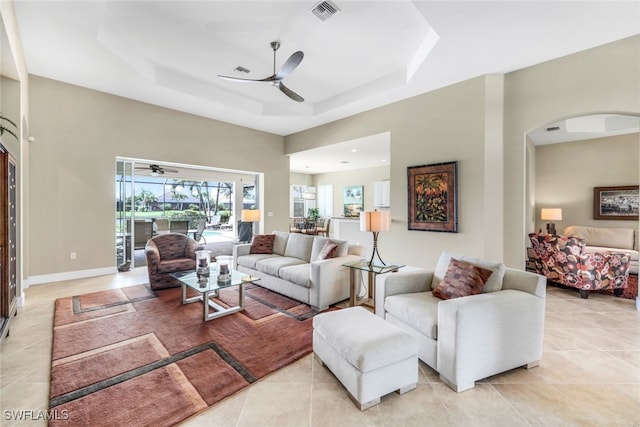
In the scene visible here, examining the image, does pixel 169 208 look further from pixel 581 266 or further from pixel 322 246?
pixel 581 266

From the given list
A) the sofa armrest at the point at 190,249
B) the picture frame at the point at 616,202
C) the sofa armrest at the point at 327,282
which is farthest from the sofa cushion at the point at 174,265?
the picture frame at the point at 616,202

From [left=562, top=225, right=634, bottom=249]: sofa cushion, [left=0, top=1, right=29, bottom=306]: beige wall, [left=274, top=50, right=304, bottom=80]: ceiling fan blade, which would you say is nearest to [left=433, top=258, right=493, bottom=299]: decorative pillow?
[left=274, top=50, right=304, bottom=80]: ceiling fan blade

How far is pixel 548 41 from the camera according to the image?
327 centimetres

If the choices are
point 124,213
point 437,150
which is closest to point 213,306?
point 124,213

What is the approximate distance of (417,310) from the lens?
2256mm

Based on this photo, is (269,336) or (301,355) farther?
(269,336)

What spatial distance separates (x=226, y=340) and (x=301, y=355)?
78 cm

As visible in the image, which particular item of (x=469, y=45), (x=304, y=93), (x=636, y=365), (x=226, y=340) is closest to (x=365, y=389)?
(x=226, y=340)

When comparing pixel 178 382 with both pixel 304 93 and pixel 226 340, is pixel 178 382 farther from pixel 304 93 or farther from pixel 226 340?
pixel 304 93

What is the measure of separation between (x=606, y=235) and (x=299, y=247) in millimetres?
6643

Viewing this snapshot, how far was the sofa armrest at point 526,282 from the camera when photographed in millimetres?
2195

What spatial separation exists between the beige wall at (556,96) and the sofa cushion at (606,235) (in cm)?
311

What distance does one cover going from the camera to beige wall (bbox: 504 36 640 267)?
10.7 ft

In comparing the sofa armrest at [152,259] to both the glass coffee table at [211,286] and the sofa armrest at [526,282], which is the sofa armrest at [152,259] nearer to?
the glass coffee table at [211,286]
